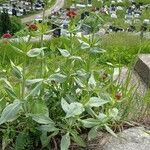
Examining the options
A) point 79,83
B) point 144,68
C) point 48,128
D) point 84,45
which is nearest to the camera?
point 48,128

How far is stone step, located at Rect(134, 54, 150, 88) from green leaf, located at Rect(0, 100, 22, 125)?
2.87 m

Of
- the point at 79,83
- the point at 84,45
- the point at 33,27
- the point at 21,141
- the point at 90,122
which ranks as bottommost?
the point at 21,141

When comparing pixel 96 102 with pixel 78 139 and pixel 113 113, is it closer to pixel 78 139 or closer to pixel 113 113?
pixel 113 113

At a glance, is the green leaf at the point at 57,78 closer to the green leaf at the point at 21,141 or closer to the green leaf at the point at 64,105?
the green leaf at the point at 64,105

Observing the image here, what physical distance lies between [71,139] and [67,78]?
0.39 metres

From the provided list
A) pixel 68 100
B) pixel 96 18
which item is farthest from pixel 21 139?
pixel 96 18

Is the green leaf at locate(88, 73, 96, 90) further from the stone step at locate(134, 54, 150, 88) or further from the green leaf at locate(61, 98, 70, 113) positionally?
the stone step at locate(134, 54, 150, 88)

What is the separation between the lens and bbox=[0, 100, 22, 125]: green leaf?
11.1 ft

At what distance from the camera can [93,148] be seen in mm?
3686

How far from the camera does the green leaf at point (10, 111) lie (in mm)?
3384

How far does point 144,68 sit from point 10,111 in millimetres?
3369

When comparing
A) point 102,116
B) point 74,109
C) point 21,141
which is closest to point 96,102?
point 102,116

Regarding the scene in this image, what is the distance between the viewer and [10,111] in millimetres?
3395

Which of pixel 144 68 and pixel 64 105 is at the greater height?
pixel 64 105
